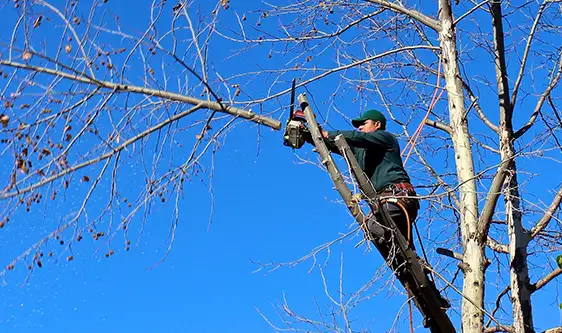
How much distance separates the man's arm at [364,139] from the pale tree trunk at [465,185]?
75 centimetres

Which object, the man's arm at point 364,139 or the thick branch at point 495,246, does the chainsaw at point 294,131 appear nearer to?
the man's arm at point 364,139

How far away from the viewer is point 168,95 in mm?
5512

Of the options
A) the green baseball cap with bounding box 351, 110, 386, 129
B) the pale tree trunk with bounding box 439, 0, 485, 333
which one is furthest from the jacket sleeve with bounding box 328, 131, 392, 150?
the pale tree trunk with bounding box 439, 0, 485, 333

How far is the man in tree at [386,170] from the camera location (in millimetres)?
6117

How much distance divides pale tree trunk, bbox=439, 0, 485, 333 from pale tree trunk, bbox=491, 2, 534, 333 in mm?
416

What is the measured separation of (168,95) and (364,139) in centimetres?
156

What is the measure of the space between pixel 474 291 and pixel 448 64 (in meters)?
2.04

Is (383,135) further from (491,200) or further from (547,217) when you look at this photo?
(547,217)

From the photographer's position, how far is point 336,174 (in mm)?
6012

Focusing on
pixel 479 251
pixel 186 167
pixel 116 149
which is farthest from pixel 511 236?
pixel 116 149

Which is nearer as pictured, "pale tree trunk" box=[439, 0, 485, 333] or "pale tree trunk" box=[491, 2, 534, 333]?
"pale tree trunk" box=[439, 0, 485, 333]

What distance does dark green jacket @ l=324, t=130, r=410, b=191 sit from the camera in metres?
6.15

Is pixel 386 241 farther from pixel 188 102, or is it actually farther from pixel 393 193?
pixel 188 102

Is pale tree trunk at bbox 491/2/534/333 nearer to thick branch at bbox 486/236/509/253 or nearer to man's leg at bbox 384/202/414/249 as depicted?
thick branch at bbox 486/236/509/253
